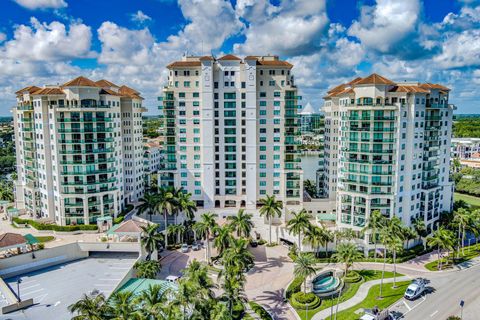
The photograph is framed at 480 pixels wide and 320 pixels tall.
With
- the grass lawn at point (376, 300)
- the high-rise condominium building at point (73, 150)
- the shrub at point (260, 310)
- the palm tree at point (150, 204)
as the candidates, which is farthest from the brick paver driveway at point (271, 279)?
the high-rise condominium building at point (73, 150)

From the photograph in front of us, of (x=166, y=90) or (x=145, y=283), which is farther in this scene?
(x=166, y=90)

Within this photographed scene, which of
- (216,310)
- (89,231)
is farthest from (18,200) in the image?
(216,310)

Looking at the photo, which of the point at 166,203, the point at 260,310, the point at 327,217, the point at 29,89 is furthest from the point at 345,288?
the point at 29,89

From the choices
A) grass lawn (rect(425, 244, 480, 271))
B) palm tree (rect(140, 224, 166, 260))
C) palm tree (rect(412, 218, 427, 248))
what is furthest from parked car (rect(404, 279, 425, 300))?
palm tree (rect(140, 224, 166, 260))

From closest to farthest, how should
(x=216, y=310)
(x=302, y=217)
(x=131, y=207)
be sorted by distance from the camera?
(x=216, y=310) < (x=302, y=217) < (x=131, y=207)

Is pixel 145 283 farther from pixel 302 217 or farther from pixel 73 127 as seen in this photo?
pixel 73 127

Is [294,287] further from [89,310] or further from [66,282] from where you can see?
[66,282]

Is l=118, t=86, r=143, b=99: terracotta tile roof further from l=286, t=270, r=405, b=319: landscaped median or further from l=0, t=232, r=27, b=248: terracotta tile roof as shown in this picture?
l=286, t=270, r=405, b=319: landscaped median
